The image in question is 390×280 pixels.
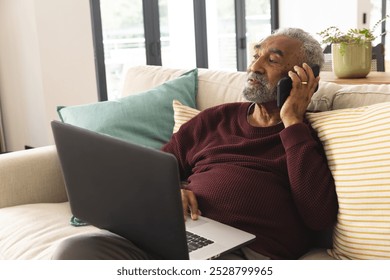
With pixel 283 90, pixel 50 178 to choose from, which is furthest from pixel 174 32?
pixel 283 90

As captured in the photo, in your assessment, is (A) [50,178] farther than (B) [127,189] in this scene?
Yes

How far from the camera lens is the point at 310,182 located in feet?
4.38

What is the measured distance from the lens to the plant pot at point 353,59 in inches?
103

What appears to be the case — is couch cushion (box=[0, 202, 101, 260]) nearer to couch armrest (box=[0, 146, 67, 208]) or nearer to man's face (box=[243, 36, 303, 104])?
couch armrest (box=[0, 146, 67, 208])

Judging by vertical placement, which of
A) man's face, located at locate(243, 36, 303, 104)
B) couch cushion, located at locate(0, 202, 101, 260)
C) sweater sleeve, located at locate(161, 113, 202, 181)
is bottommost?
couch cushion, located at locate(0, 202, 101, 260)

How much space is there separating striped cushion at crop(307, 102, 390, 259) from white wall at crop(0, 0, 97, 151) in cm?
261

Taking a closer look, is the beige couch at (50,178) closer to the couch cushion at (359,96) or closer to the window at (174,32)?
the couch cushion at (359,96)

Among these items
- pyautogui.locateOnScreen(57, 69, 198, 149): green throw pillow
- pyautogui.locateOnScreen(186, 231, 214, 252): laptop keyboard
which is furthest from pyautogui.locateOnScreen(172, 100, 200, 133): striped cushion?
pyautogui.locateOnScreen(186, 231, 214, 252): laptop keyboard

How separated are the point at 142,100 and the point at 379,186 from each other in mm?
1018

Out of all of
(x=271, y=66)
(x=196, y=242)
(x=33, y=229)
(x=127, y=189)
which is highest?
(x=271, y=66)

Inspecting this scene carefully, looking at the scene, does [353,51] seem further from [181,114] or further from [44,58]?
[44,58]

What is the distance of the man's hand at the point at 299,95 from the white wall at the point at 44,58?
7.89 feet

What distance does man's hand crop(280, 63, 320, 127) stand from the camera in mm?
1471

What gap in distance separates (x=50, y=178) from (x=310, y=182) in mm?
978
